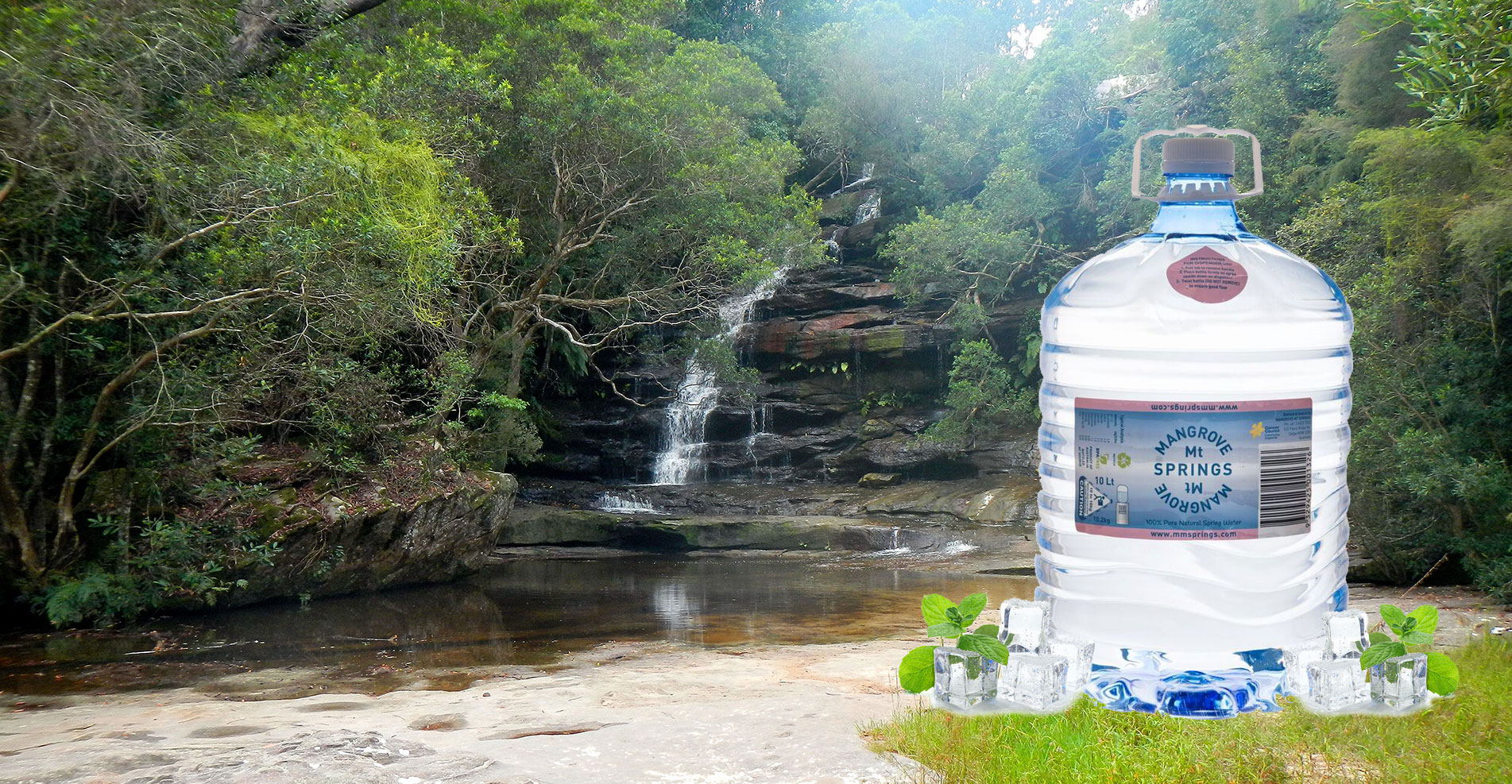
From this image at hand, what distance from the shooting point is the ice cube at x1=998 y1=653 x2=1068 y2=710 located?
7.73 ft

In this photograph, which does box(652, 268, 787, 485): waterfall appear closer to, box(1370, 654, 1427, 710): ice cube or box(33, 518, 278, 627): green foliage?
box(33, 518, 278, 627): green foliage

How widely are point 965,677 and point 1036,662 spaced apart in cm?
17

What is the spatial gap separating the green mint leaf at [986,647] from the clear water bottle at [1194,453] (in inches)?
13.2

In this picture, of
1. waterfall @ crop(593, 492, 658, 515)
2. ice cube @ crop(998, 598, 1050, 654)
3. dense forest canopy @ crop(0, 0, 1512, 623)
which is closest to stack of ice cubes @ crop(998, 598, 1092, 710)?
ice cube @ crop(998, 598, 1050, 654)

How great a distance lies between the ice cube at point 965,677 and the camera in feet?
7.93

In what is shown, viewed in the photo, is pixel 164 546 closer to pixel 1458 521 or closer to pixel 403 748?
pixel 403 748

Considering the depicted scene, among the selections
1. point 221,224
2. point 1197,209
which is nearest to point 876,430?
point 221,224

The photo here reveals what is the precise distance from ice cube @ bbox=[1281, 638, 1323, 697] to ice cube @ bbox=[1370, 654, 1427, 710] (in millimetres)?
129

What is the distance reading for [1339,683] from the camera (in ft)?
7.74

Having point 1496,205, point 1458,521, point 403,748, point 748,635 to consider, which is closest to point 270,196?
point 748,635

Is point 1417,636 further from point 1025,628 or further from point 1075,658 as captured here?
point 1025,628

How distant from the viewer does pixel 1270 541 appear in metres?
2.47

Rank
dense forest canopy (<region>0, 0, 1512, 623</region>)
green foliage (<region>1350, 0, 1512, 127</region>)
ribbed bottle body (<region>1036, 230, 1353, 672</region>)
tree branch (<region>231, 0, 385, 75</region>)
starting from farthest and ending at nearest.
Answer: tree branch (<region>231, 0, 385, 75</region>)
dense forest canopy (<region>0, 0, 1512, 623</region>)
green foliage (<region>1350, 0, 1512, 127</region>)
ribbed bottle body (<region>1036, 230, 1353, 672</region>)

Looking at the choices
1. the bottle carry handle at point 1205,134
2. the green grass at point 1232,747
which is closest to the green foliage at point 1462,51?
the bottle carry handle at point 1205,134
